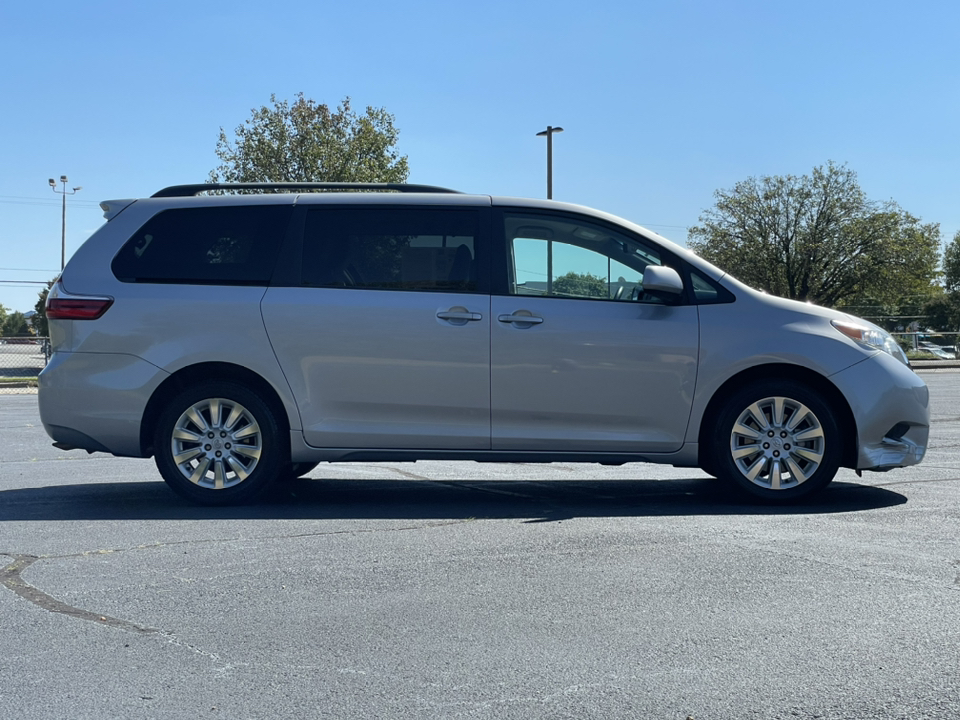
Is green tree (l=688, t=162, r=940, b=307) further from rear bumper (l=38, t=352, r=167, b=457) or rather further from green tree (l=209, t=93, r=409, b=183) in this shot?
rear bumper (l=38, t=352, r=167, b=457)

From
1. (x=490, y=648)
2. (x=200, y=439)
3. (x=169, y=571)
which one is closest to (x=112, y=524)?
(x=200, y=439)

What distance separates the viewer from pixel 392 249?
22.1ft

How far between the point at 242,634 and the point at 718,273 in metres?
4.01

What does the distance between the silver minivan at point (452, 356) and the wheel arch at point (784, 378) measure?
0.01 m

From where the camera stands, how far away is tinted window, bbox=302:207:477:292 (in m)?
6.66

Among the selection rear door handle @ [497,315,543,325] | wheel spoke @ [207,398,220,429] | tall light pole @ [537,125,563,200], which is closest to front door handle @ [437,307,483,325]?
rear door handle @ [497,315,543,325]

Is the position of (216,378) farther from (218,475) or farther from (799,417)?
(799,417)

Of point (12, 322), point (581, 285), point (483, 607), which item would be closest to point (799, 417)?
point (581, 285)

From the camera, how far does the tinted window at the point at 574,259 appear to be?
6.66 meters

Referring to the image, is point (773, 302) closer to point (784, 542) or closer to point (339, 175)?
point (784, 542)

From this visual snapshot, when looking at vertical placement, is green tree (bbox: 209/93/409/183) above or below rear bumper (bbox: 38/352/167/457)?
above

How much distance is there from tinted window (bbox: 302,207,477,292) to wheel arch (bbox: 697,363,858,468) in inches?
65.3

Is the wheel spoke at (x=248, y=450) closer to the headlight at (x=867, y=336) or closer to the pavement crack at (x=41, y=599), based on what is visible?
the pavement crack at (x=41, y=599)

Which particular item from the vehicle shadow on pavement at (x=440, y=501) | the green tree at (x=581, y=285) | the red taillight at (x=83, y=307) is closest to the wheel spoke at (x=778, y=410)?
the vehicle shadow on pavement at (x=440, y=501)
